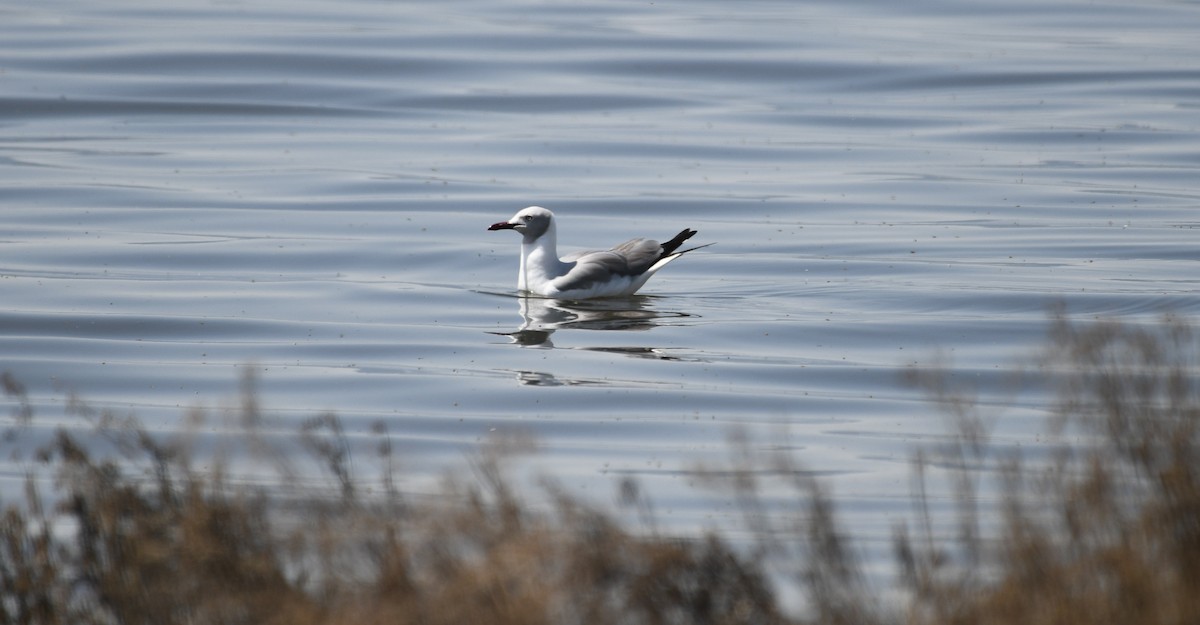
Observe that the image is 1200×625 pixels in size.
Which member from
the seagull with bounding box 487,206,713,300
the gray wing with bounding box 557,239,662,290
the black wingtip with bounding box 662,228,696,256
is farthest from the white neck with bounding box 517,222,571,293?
the black wingtip with bounding box 662,228,696,256

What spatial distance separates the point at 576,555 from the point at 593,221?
13351mm

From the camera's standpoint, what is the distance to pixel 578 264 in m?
13.9

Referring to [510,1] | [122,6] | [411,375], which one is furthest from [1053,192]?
[122,6]

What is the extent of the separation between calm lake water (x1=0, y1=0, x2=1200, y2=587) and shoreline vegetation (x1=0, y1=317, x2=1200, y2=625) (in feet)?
7.34

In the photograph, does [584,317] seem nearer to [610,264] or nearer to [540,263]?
[610,264]

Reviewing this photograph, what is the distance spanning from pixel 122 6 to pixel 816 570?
37234mm

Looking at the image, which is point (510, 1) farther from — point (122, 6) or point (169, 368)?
point (169, 368)

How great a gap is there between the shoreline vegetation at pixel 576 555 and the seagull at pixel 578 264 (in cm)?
787

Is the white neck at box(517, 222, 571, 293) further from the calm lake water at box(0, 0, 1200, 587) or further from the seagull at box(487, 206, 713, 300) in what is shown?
the calm lake water at box(0, 0, 1200, 587)

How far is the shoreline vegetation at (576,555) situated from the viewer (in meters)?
4.60

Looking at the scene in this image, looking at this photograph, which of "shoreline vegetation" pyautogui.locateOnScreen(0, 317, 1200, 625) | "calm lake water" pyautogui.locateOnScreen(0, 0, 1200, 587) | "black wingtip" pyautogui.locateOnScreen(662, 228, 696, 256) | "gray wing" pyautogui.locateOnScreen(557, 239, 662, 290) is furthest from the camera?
"black wingtip" pyautogui.locateOnScreen(662, 228, 696, 256)

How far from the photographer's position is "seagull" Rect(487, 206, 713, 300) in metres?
13.7

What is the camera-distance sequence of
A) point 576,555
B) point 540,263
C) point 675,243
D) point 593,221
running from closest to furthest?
point 576,555 < point 540,263 < point 675,243 < point 593,221

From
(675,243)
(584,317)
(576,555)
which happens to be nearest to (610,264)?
(584,317)
